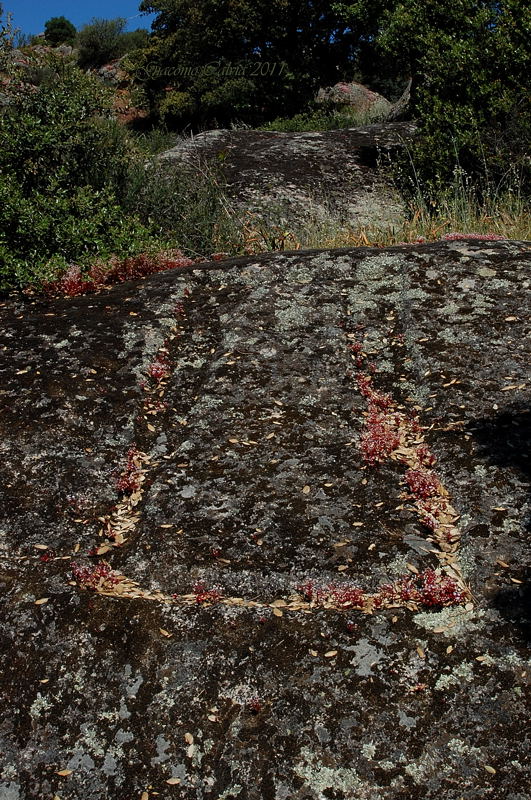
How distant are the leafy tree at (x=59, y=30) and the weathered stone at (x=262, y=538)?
45.2m

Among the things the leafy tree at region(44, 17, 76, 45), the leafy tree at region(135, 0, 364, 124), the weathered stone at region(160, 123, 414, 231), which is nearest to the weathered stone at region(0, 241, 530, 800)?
the weathered stone at region(160, 123, 414, 231)

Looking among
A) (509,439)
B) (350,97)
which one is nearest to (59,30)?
(350,97)

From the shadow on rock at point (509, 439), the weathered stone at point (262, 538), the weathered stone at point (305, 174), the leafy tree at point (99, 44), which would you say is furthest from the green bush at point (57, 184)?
the leafy tree at point (99, 44)

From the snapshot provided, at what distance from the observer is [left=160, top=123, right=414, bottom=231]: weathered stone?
8555 millimetres

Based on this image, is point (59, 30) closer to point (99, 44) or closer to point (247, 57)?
point (99, 44)

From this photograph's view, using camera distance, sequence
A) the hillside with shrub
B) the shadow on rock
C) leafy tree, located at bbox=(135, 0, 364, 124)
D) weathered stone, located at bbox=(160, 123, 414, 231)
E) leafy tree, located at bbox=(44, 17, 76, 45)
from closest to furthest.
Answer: the shadow on rock < the hillside with shrub < weathered stone, located at bbox=(160, 123, 414, 231) < leafy tree, located at bbox=(135, 0, 364, 124) < leafy tree, located at bbox=(44, 17, 76, 45)

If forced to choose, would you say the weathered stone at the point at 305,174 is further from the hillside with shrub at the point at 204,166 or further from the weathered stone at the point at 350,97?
the weathered stone at the point at 350,97

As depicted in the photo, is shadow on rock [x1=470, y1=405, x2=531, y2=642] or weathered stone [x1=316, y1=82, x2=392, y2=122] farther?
weathered stone [x1=316, y1=82, x2=392, y2=122]

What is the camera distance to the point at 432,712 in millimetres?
2381

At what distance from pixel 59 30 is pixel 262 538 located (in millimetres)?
49684

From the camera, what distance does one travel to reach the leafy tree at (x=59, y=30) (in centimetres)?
4451

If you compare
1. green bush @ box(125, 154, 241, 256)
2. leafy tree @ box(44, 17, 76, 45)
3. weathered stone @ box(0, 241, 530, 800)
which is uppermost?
leafy tree @ box(44, 17, 76, 45)

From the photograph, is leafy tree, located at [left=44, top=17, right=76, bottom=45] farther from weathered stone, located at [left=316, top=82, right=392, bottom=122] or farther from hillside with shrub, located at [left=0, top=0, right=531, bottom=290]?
hillside with shrub, located at [left=0, top=0, right=531, bottom=290]

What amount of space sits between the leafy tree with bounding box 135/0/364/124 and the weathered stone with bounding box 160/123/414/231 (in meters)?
14.6
